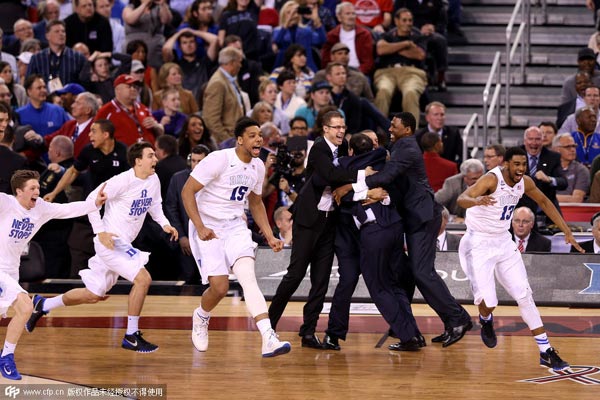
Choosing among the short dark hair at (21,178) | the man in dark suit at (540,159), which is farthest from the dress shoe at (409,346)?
the man in dark suit at (540,159)

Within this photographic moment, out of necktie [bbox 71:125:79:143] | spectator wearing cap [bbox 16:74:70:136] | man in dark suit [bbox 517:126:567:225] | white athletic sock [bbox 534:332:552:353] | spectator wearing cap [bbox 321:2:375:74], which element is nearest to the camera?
white athletic sock [bbox 534:332:552:353]

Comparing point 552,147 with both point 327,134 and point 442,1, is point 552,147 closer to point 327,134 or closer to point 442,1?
point 442,1

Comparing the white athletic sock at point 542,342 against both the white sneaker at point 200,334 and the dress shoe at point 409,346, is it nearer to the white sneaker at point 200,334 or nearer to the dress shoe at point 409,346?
the dress shoe at point 409,346

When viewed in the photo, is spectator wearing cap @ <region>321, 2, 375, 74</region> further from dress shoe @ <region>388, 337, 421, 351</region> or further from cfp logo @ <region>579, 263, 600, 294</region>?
dress shoe @ <region>388, 337, 421, 351</region>

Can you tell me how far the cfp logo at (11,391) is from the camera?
314 inches

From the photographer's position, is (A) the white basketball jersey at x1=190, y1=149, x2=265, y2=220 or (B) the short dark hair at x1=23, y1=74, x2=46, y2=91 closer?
(A) the white basketball jersey at x1=190, y1=149, x2=265, y2=220

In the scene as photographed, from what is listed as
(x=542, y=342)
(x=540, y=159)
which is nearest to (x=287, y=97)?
(x=540, y=159)

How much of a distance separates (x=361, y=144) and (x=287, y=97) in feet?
14.9

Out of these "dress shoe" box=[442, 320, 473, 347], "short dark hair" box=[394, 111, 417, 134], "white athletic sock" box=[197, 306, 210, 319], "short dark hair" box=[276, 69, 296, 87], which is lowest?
"dress shoe" box=[442, 320, 473, 347]

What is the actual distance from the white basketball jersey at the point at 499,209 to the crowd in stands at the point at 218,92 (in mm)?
1858

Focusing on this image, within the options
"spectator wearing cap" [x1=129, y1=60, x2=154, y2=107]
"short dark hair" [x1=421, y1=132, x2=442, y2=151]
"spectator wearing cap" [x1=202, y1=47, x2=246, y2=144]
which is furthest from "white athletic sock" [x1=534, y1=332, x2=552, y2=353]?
"spectator wearing cap" [x1=129, y1=60, x2=154, y2=107]

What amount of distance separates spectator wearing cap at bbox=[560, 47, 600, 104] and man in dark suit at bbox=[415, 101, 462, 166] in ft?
5.77

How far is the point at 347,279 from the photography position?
31.4ft

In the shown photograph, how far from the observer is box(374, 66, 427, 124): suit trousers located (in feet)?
47.5
